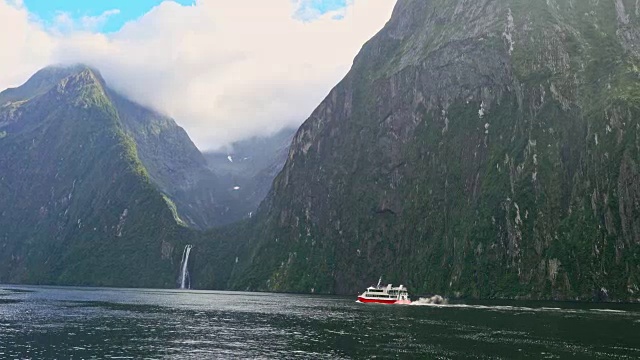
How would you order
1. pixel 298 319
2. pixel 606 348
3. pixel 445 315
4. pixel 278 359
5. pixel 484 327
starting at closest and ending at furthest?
pixel 278 359
pixel 606 348
pixel 484 327
pixel 298 319
pixel 445 315

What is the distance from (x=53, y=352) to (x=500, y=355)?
195ft

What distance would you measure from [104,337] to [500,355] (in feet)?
203

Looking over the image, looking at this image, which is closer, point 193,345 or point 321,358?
point 321,358

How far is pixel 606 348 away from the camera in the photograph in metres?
86.9

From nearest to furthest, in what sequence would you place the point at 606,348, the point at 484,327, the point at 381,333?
the point at 606,348
the point at 381,333
the point at 484,327

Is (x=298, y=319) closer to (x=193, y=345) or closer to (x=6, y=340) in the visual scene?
(x=193, y=345)

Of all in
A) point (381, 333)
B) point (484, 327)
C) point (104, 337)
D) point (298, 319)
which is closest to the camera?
point (104, 337)

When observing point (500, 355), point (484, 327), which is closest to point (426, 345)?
point (500, 355)

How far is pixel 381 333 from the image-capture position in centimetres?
10900

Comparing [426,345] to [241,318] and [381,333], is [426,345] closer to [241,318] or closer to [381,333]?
[381,333]

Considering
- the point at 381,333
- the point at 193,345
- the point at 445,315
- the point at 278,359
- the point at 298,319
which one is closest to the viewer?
the point at 278,359

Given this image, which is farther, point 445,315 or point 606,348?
point 445,315

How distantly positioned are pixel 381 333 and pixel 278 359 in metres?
34.4

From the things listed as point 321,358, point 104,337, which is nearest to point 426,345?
point 321,358
